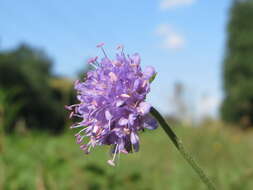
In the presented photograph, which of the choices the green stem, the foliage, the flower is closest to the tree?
the foliage

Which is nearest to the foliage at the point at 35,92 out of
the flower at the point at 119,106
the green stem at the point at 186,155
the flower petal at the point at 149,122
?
the flower at the point at 119,106

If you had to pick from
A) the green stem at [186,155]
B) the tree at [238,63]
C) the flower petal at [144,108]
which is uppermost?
the flower petal at [144,108]

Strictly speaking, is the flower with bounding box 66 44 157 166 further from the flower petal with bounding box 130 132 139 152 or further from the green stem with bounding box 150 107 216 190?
the green stem with bounding box 150 107 216 190

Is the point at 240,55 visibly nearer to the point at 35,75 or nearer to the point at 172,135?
the point at 35,75

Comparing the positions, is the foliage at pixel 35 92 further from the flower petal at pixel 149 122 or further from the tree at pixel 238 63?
the flower petal at pixel 149 122

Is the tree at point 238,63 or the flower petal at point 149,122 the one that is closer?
the flower petal at point 149,122

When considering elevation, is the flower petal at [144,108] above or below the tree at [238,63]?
above
